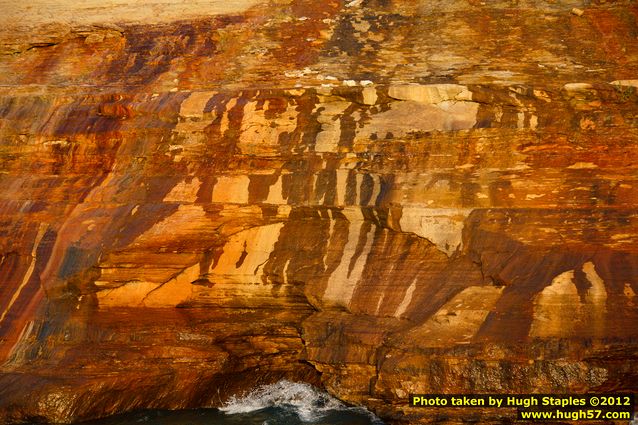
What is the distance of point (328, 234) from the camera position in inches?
338

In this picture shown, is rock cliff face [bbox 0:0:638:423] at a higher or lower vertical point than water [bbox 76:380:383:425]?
higher

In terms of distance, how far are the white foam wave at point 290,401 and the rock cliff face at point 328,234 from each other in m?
→ 0.17

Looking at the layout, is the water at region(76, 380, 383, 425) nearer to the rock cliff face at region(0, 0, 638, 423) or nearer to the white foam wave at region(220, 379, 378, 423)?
the white foam wave at region(220, 379, 378, 423)

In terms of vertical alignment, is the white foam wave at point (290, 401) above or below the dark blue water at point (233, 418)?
below

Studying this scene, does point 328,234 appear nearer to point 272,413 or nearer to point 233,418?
point 272,413

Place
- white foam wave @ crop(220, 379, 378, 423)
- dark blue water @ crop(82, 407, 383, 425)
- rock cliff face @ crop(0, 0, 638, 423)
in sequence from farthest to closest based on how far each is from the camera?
white foam wave @ crop(220, 379, 378, 423), dark blue water @ crop(82, 407, 383, 425), rock cliff face @ crop(0, 0, 638, 423)

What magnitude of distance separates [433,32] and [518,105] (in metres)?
2.79

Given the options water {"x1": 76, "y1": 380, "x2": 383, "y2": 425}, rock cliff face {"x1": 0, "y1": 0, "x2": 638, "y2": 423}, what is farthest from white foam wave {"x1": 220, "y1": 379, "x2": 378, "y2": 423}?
rock cliff face {"x1": 0, "y1": 0, "x2": 638, "y2": 423}

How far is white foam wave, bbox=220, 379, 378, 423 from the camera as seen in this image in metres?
8.47

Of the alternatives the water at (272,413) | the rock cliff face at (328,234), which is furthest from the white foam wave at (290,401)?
the rock cliff face at (328,234)

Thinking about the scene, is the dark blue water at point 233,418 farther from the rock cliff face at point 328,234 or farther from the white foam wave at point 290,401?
the rock cliff face at point 328,234

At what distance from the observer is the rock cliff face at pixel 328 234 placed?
757 centimetres

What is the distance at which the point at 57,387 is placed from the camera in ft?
26.8

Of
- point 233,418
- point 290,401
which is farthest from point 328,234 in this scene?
point 233,418
